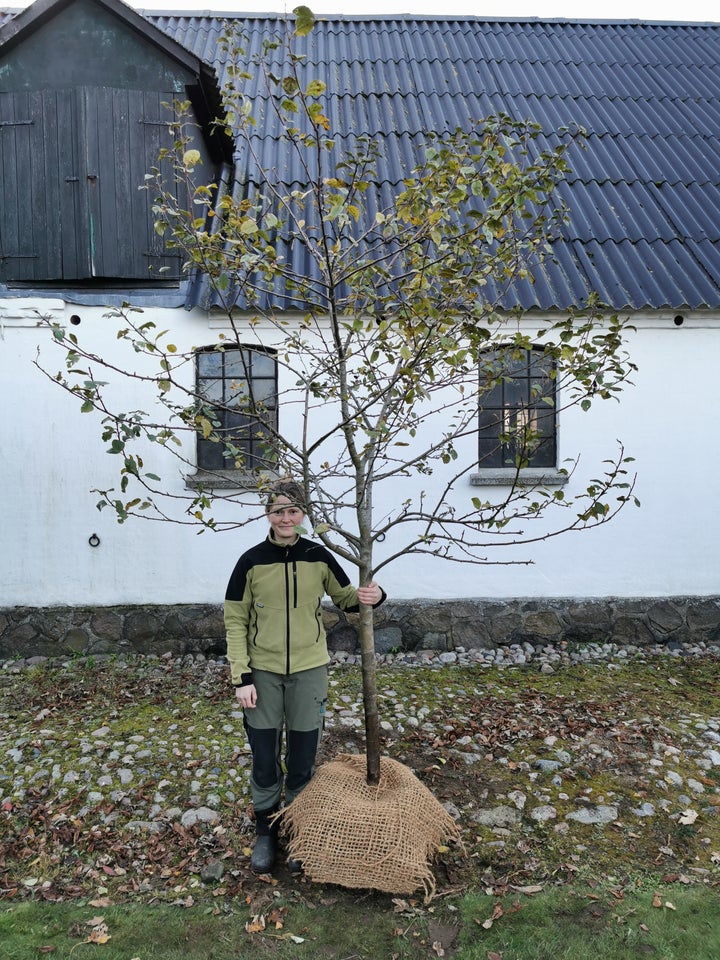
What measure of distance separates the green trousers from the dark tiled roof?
180 inches

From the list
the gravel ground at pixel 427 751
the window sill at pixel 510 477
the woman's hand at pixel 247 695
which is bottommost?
the gravel ground at pixel 427 751

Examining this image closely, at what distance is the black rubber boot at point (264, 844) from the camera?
3.62 meters

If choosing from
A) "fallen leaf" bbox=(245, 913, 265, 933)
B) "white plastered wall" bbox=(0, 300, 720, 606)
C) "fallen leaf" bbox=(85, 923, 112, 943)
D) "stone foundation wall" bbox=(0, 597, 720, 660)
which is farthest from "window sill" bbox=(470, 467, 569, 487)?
"fallen leaf" bbox=(85, 923, 112, 943)

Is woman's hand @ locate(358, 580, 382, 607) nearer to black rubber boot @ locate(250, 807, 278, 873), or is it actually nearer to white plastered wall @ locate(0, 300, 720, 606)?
black rubber boot @ locate(250, 807, 278, 873)

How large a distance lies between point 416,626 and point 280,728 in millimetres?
3534

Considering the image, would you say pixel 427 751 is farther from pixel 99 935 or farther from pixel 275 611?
pixel 99 935

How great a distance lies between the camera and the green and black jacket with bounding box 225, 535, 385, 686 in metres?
3.59

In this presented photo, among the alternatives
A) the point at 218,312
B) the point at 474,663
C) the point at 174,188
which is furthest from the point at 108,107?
the point at 474,663

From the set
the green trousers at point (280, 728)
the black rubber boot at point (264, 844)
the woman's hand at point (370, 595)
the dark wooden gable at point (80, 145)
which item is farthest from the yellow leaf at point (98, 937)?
the dark wooden gable at point (80, 145)

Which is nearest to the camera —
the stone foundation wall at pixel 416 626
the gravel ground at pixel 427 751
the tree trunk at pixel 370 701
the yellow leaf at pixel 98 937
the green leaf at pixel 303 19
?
the green leaf at pixel 303 19

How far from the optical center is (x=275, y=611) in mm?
3623

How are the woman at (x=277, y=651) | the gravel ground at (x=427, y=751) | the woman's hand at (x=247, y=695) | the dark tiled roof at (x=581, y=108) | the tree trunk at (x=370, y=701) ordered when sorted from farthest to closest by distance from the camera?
the dark tiled roof at (x=581, y=108)
the gravel ground at (x=427, y=751)
the tree trunk at (x=370, y=701)
the woman at (x=277, y=651)
the woman's hand at (x=247, y=695)

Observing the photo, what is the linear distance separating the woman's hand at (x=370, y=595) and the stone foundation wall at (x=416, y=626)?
3.42 meters

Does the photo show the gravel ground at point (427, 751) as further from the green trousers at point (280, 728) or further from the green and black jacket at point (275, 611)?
the green and black jacket at point (275, 611)
